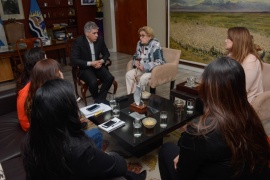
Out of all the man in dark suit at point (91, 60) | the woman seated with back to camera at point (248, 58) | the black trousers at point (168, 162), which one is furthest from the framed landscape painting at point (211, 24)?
the black trousers at point (168, 162)

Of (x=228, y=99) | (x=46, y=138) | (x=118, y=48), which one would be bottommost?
(x=118, y=48)

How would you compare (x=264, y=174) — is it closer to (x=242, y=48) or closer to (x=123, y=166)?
(x=123, y=166)

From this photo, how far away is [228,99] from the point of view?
1.06 meters

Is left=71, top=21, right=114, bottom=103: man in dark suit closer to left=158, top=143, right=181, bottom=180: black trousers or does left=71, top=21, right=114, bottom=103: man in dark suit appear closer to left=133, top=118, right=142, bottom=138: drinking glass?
left=133, top=118, right=142, bottom=138: drinking glass

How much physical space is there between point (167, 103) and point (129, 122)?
58cm

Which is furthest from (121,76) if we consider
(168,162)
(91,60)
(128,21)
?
(168,162)

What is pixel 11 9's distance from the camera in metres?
5.52

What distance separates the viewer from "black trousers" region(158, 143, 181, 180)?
1485 millimetres

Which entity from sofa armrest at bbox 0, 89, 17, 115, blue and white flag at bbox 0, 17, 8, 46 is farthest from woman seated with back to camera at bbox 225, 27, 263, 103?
blue and white flag at bbox 0, 17, 8, 46

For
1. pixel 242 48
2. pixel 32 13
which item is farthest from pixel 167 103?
pixel 32 13

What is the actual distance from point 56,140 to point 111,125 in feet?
3.54

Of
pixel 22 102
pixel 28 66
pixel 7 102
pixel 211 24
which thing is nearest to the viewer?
pixel 22 102

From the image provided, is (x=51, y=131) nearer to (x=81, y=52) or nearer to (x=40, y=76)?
(x=40, y=76)

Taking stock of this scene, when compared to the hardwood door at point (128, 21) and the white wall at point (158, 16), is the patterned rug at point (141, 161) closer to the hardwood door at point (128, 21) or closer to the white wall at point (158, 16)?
the white wall at point (158, 16)
